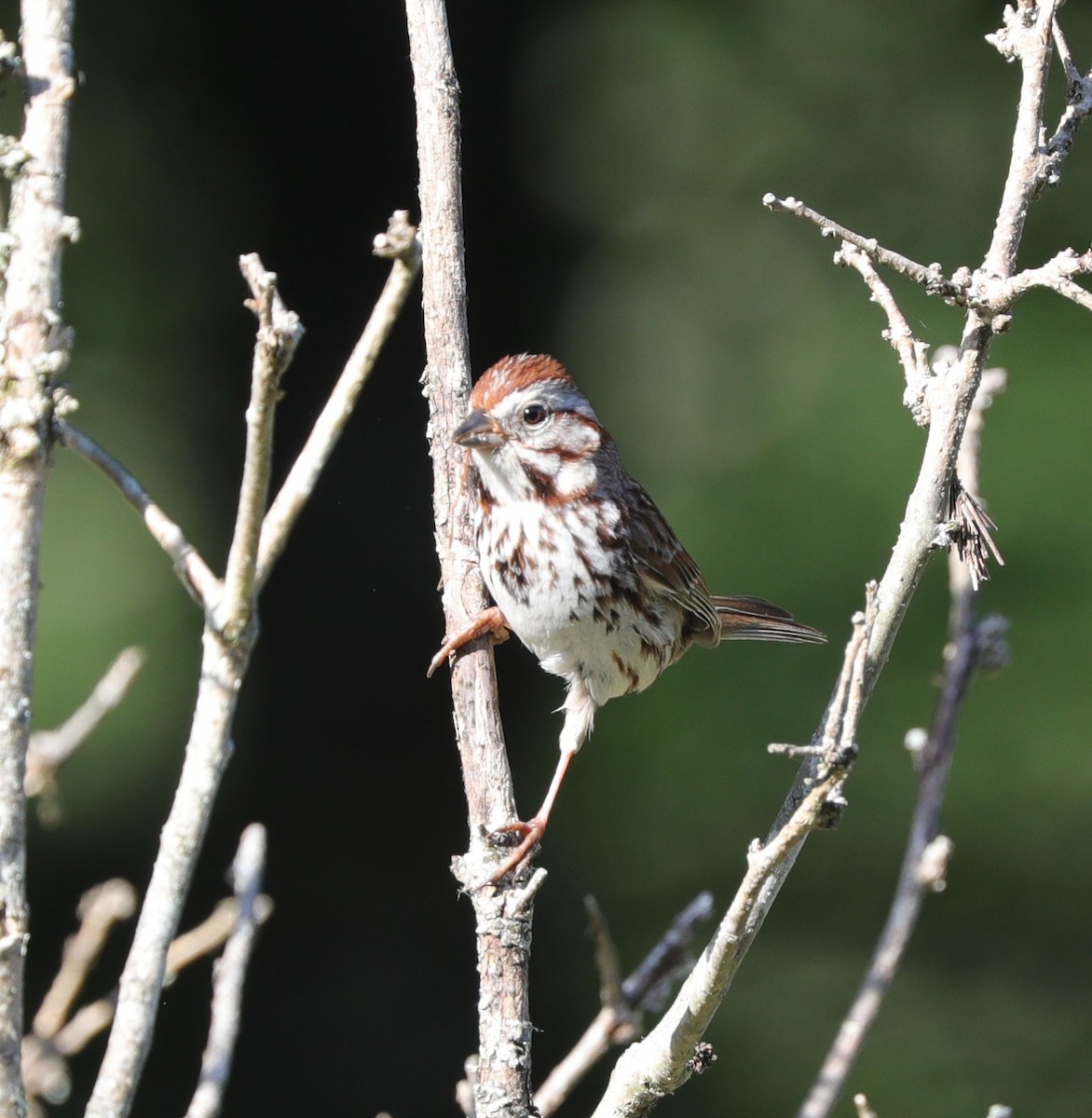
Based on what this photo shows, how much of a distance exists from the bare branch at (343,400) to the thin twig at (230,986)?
0.33 meters

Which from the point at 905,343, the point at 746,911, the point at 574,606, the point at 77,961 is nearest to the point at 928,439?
the point at 905,343

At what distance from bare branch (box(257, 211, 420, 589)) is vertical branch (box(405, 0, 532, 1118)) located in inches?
20.9

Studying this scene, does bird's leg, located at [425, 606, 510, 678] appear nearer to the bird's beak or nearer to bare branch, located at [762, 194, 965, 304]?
the bird's beak

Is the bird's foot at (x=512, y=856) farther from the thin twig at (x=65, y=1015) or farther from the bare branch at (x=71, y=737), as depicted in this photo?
→ the bare branch at (x=71, y=737)

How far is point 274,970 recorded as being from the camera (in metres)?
5.18

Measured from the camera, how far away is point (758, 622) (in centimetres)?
319

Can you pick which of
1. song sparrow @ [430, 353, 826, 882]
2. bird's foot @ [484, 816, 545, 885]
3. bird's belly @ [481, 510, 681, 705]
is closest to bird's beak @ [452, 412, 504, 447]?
song sparrow @ [430, 353, 826, 882]

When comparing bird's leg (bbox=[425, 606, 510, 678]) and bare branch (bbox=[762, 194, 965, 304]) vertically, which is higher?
bare branch (bbox=[762, 194, 965, 304])

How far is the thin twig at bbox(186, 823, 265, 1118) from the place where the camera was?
1344mm

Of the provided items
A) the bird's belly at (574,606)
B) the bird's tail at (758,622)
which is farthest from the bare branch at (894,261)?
the bird's tail at (758,622)

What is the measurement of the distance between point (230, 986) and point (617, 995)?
50 cm

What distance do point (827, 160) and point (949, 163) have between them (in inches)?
16.2

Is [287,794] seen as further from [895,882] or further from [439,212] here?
[439,212]

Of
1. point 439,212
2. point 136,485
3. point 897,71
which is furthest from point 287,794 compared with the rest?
point 136,485
